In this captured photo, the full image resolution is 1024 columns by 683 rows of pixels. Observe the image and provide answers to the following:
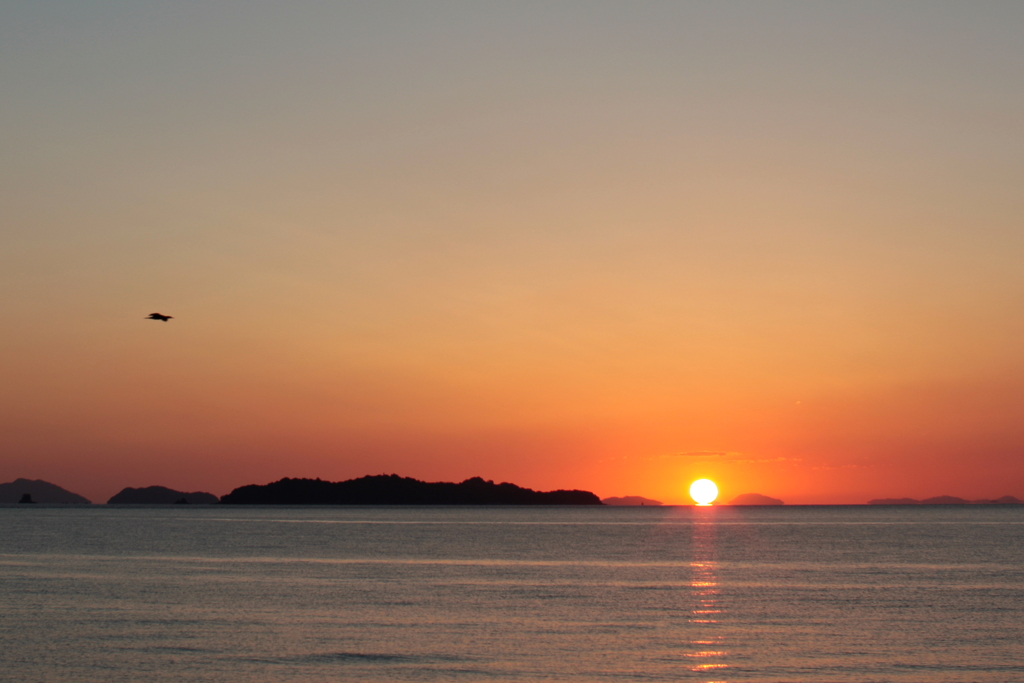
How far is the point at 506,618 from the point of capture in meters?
53.1

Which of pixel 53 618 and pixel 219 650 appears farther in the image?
pixel 53 618

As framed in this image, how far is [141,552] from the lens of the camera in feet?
357

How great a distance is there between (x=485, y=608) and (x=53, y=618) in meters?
23.5

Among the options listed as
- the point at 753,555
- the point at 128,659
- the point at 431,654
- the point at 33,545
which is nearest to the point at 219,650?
the point at 128,659

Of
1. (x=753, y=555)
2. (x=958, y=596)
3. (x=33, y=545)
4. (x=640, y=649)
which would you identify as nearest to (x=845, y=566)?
(x=753, y=555)

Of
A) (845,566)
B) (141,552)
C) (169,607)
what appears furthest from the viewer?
(141,552)

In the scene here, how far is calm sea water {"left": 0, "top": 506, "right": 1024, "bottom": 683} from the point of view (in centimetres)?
3969

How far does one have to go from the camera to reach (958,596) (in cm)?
6512

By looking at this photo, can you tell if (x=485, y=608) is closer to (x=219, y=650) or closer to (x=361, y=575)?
(x=219, y=650)

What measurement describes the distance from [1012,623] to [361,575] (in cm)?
4778

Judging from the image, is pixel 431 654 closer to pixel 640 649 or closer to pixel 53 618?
pixel 640 649

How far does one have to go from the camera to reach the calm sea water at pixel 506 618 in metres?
39.7

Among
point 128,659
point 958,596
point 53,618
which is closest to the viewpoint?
point 128,659

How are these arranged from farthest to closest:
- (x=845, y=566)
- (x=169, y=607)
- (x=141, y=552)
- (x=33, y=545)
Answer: (x=33, y=545), (x=141, y=552), (x=845, y=566), (x=169, y=607)
